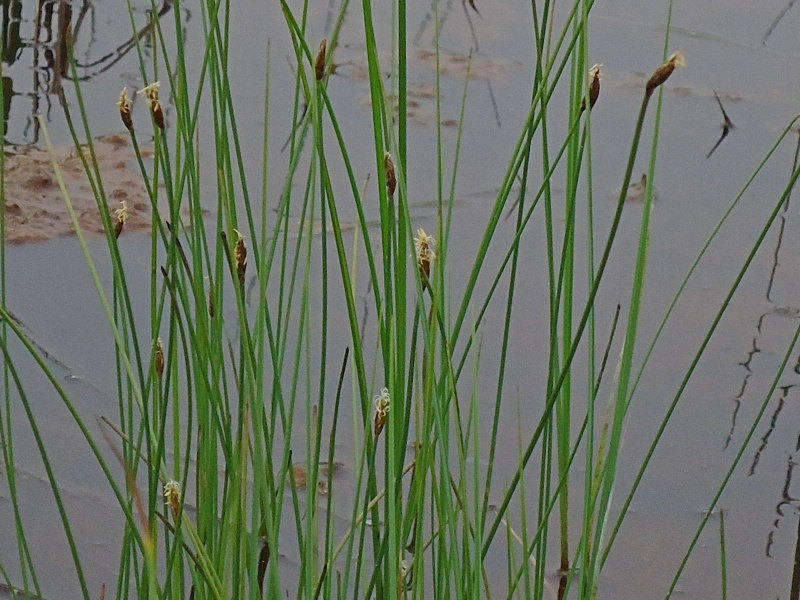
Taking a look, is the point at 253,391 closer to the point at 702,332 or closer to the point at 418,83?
the point at 702,332

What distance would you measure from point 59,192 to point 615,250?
1.28 metres

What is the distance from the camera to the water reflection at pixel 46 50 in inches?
108

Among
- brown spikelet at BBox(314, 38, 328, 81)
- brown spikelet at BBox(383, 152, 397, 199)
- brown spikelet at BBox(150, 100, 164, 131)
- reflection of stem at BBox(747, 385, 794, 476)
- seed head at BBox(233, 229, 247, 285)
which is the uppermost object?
brown spikelet at BBox(314, 38, 328, 81)

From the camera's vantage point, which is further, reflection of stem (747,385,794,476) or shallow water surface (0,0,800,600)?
reflection of stem (747,385,794,476)

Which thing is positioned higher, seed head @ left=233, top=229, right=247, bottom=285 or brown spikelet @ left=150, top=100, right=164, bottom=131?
brown spikelet @ left=150, top=100, right=164, bottom=131

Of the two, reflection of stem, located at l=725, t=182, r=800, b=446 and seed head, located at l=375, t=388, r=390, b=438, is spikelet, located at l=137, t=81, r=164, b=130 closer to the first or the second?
seed head, located at l=375, t=388, r=390, b=438

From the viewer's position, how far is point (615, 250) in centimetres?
240

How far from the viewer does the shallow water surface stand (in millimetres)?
1672

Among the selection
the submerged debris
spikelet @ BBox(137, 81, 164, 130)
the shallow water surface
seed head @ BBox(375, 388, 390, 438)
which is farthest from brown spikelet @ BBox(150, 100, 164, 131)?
the submerged debris

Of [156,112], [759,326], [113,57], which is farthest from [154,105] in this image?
[113,57]

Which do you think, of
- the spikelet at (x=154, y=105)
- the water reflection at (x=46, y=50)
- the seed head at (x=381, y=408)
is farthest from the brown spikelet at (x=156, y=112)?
the water reflection at (x=46, y=50)

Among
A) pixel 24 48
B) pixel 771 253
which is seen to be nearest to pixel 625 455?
pixel 771 253

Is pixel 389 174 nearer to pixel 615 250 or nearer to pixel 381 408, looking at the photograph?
pixel 381 408

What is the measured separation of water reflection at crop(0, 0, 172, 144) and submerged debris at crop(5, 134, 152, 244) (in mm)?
96
